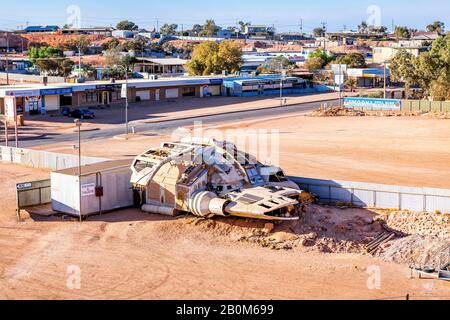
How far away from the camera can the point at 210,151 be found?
103ft

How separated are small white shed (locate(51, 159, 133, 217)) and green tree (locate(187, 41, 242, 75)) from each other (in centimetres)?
7874

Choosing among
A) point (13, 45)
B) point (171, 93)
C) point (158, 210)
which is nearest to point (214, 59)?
point (171, 93)

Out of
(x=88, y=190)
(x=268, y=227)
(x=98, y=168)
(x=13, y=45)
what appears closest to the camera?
(x=268, y=227)

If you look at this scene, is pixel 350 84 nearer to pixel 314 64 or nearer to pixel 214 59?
pixel 214 59

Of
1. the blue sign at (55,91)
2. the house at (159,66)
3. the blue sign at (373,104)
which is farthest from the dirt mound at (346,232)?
the house at (159,66)

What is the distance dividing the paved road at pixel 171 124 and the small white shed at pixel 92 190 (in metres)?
21.3

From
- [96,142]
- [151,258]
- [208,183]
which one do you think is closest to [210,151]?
[208,183]

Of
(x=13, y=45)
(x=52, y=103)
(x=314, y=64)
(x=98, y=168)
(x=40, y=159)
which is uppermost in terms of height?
(x=13, y=45)

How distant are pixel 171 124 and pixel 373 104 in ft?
75.8

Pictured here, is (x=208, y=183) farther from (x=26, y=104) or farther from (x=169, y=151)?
(x=26, y=104)

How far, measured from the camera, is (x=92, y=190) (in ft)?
100
